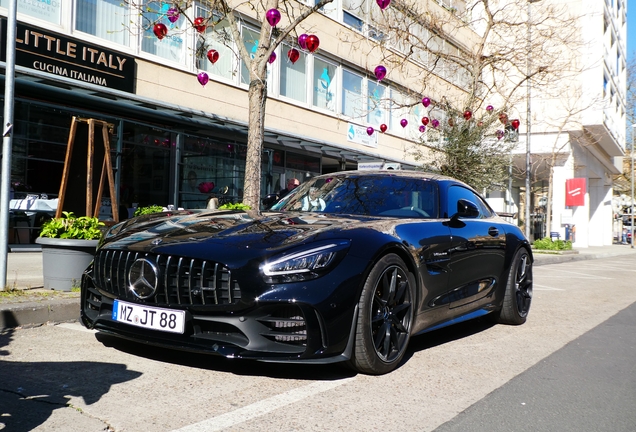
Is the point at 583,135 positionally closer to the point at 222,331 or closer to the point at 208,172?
the point at 208,172

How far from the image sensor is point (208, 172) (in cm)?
1602

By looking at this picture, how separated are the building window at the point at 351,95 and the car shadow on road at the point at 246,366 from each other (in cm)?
1806

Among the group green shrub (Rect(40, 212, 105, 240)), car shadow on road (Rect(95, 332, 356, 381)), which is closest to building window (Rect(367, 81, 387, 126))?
green shrub (Rect(40, 212, 105, 240))

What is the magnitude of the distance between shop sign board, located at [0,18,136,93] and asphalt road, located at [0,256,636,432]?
8.39m

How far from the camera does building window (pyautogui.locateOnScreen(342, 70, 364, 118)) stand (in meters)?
21.9

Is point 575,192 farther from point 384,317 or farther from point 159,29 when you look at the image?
point 384,317

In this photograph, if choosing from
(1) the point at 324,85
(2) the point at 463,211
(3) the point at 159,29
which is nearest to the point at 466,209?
(2) the point at 463,211

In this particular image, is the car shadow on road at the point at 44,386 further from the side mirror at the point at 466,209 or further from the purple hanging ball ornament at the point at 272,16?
the purple hanging ball ornament at the point at 272,16

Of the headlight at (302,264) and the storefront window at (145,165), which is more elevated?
the storefront window at (145,165)

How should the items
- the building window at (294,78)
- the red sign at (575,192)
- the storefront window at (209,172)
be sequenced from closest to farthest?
the storefront window at (209,172) → the building window at (294,78) → the red sign at (575,192)

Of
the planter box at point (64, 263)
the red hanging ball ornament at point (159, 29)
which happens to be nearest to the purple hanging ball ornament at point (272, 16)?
the red hanging ball ornament at point (159, 29)

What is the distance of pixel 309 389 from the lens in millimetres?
3539

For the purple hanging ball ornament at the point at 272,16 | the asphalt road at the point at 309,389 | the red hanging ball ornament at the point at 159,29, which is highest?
the red hanging ball ornament at the point at 159,29

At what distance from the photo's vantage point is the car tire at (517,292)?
19.4 ft
